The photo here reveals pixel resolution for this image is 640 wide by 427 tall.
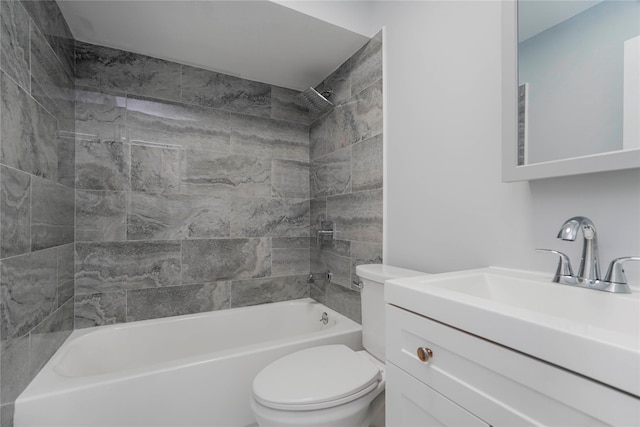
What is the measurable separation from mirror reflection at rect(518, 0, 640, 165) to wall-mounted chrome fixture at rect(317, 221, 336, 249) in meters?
1.29

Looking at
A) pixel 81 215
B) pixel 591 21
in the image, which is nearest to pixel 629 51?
pixel 591 21

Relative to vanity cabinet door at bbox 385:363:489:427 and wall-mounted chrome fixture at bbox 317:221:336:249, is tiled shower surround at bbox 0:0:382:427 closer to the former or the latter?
wall-mounted chrome fixture at bbox 317:221:336:249

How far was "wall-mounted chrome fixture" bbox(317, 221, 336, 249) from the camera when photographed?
6.85ft

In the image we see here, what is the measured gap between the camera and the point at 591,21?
2.82 ft

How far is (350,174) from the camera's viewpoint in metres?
1.90

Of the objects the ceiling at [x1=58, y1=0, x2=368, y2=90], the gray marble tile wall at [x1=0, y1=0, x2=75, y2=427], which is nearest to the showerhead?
the ceiling at [x1=58, y1=0, x2=368, y2=90]

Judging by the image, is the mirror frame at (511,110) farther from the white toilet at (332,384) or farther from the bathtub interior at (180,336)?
the bathtub interior at (180,336)

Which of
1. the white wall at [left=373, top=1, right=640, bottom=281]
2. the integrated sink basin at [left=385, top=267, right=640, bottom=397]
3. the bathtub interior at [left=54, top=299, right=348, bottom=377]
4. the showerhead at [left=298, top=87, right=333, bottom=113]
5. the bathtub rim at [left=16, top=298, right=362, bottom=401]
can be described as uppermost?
the showerhead at [left=298, top=87, right=333, bottom=113]

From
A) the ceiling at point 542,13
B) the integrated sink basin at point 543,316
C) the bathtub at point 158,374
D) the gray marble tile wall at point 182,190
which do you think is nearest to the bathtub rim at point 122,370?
the bathtub at point 158,374

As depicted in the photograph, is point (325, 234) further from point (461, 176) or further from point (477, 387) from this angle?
point (477, 387)

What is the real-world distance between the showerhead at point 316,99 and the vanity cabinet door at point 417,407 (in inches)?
66.3

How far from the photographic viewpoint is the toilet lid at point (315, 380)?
102 centimetres

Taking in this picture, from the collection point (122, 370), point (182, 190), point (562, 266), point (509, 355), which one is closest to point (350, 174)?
point (182, 190)

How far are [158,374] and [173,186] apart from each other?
45.7 inches
